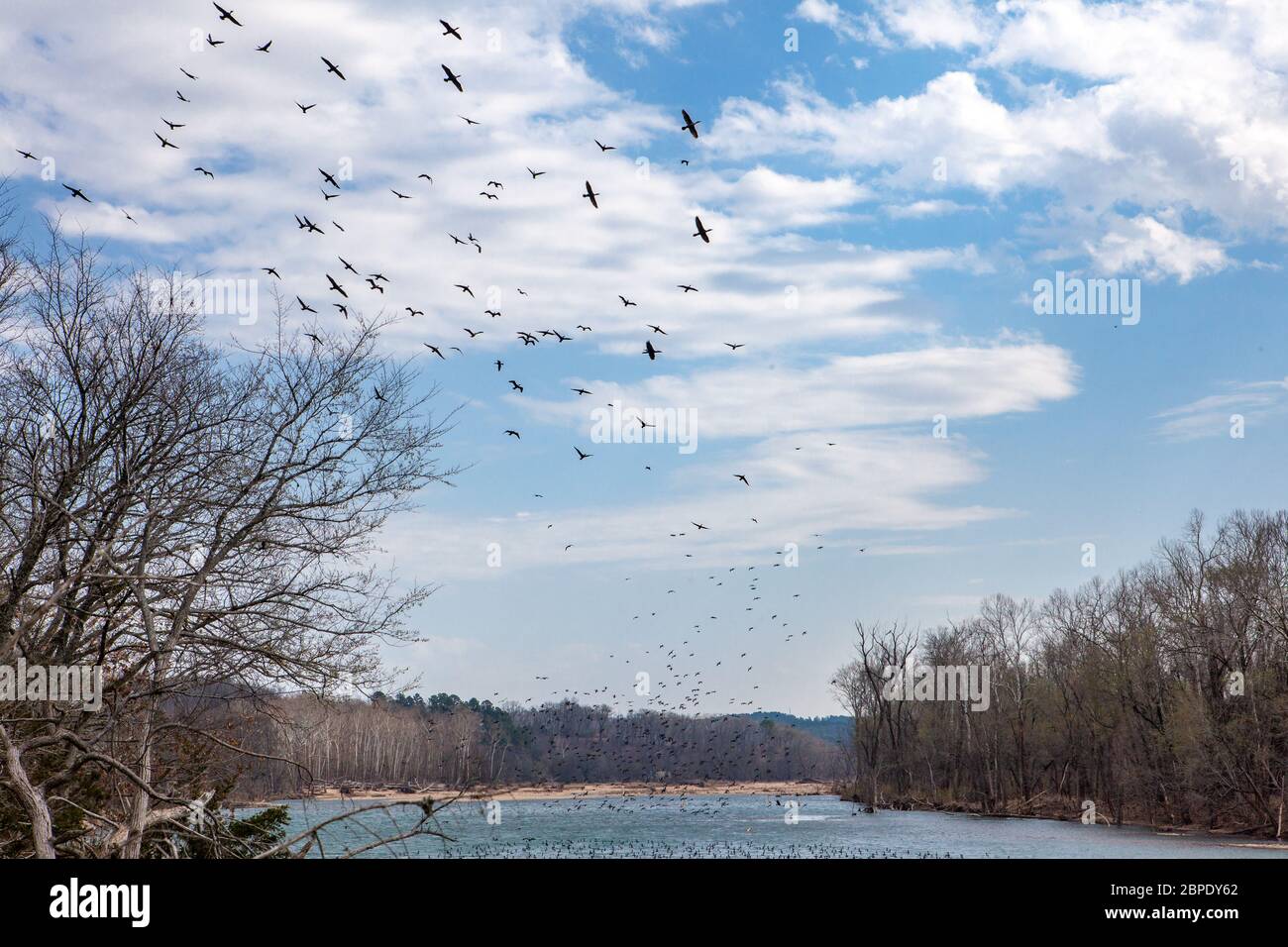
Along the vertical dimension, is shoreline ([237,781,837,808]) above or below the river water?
below

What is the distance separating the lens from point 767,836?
175 feet

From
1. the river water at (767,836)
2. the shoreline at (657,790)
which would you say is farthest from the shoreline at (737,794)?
the river water at (767,836)

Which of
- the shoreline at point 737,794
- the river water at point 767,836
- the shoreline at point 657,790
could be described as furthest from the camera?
the shoreline at point 657,790

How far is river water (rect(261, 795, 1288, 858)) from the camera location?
43.6 m

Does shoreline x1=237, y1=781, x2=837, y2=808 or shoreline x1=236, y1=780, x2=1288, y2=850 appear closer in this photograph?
shoreline x1=236, y1=780, x2=1288, y2=850

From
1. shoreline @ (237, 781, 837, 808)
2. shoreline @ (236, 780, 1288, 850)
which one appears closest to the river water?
shoreline @ (236, 780, 1288, 850)

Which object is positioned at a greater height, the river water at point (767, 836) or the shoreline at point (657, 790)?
the river water at point (767, 836)

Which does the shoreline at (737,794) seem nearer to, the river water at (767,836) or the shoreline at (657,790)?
the shoreline at (657,790)

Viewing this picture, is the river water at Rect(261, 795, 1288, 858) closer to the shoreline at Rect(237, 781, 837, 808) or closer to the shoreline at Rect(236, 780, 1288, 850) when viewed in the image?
the shoreline at Rect(236, 780, 1288, 850)

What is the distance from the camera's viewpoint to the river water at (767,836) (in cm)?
4359

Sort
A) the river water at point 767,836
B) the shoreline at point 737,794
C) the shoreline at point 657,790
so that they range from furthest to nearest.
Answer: the shoreline at point 657,790 → the shoreline at point 737,794 → the river water at point 767,836

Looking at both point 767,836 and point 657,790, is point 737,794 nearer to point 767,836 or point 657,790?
point 657,790

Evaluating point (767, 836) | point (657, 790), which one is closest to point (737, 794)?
point (657, 790)
